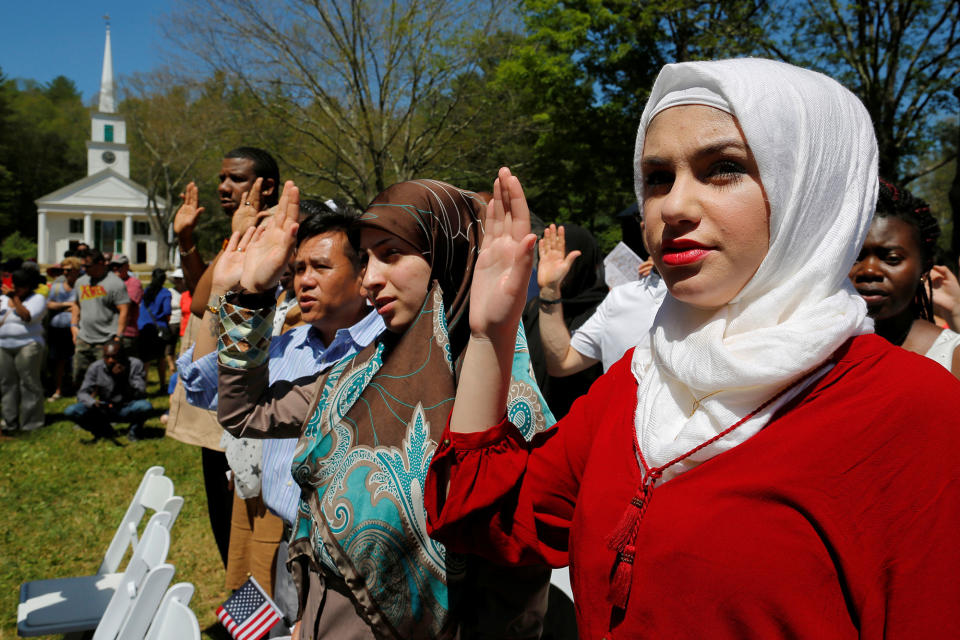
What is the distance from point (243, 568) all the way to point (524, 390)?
9.11ft

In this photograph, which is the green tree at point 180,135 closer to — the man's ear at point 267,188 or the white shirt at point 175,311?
the white shirt at point 175,311

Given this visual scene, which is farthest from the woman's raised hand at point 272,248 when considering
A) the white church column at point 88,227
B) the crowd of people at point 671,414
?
the white church column at point 88,227

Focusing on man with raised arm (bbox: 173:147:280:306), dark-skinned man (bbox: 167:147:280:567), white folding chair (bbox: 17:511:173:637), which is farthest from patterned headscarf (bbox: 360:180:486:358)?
man with raised arm (bbox: 173:147:280:306)

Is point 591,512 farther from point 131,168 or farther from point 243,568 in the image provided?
point 131,168

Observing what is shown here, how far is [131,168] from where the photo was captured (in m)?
61.3

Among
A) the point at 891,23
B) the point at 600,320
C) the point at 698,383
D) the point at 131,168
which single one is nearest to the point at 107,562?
the point at 600,320

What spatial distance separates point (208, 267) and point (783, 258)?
11.2 ft

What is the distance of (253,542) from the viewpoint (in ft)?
11.6

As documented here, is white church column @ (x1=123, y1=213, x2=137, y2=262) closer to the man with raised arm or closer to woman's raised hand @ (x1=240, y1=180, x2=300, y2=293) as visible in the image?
the man with raised arm

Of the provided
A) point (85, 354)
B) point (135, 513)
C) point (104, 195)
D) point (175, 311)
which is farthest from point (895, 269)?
point (104, 195)

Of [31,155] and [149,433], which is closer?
[149,433]

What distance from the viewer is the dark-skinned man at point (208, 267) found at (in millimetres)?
4004

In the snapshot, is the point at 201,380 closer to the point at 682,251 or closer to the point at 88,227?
the point at 682,251

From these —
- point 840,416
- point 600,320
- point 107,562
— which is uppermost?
point 840,416
